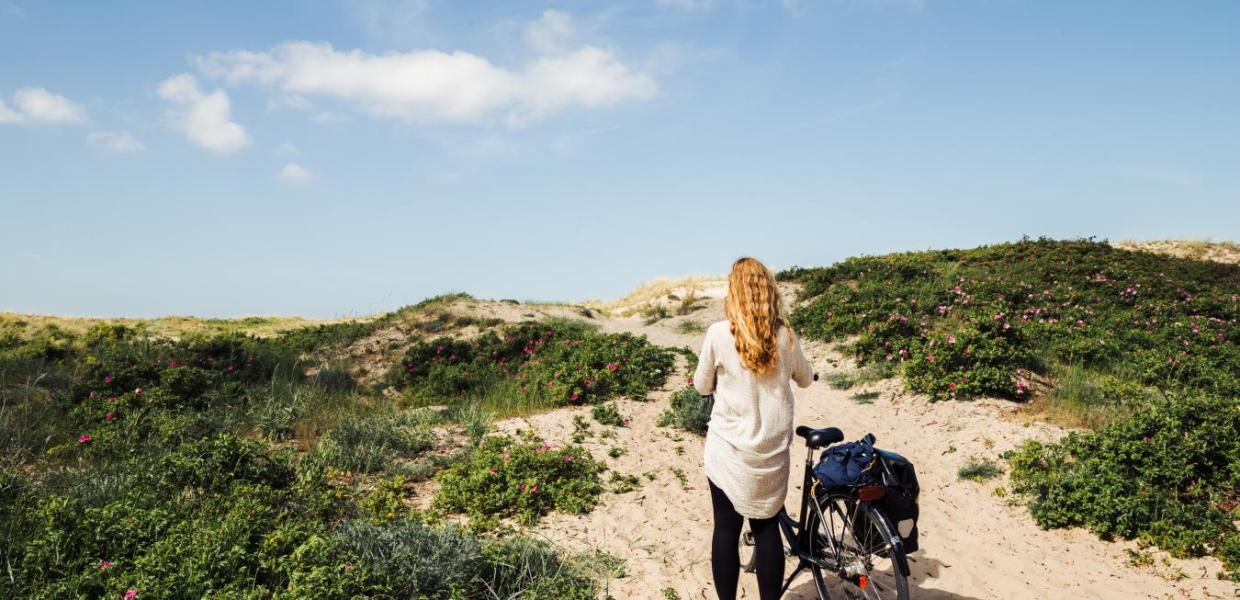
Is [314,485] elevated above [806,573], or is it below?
above

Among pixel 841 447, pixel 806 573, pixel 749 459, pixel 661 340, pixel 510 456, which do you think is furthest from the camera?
pixel 661 340

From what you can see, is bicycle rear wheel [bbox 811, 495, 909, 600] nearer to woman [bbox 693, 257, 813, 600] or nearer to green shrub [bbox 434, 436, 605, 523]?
woman [bbox 693, 257, 813, 600]

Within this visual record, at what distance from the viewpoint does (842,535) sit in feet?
16.3

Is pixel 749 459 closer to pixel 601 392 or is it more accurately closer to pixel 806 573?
pixel 806 573

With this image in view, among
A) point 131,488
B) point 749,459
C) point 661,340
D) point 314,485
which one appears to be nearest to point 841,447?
point 749,459

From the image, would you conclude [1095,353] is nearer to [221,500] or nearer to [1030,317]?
[1030,317]

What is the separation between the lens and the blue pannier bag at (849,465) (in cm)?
459

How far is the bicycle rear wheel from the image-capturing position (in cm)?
448

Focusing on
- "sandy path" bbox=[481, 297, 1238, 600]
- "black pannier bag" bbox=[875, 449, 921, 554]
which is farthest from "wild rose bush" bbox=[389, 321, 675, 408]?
"black pannier bag" bbox=[875, 449, 921, 554]

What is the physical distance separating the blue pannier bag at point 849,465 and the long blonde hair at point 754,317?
914mm

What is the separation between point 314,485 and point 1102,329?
549 inches

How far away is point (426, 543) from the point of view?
5.47 meters

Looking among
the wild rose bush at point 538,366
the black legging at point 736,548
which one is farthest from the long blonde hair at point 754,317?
the wild rose bush at point 538,366

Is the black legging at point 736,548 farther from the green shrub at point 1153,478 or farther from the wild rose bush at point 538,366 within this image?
the wild rose bush at point 538,366
